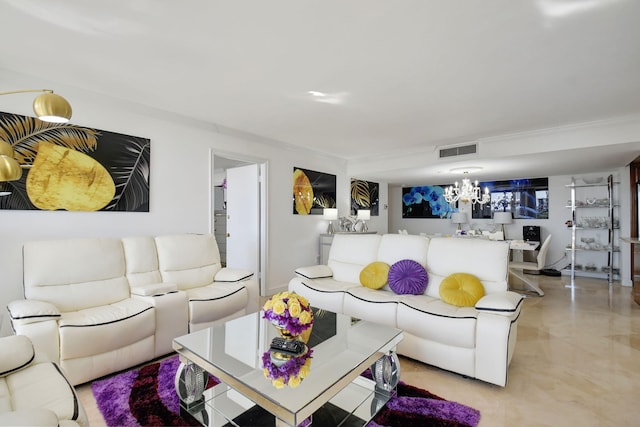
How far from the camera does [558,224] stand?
21.2 ft

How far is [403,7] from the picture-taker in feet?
5.86

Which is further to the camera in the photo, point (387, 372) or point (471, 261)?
point (471, 261)

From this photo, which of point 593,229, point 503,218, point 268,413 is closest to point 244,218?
point 268,413

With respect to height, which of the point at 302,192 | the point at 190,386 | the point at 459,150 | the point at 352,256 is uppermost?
the point at 459,150

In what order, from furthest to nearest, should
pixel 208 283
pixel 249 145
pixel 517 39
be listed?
1. pixel 249 145
2. pixel 208 283
3. pixel 517 39

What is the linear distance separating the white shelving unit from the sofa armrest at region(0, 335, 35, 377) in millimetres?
7181

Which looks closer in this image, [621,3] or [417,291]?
[621,3]

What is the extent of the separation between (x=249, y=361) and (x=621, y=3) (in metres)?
2.83

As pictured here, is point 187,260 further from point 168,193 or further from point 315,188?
point 315,188

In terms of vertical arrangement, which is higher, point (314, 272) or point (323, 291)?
point (314, 272)

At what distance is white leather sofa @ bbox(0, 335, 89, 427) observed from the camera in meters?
1.05

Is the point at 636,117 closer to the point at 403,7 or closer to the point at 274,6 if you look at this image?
the point at 403,7

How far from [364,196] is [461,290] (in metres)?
4.21

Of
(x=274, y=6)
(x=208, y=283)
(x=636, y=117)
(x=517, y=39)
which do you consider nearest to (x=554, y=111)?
(x=636, y=117)
